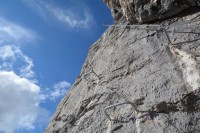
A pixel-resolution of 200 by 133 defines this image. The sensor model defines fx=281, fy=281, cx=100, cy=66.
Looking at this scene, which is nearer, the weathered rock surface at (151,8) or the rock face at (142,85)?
the rock face at (142,85)

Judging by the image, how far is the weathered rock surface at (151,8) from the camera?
8.24 meters

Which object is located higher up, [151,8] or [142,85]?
[151,8]

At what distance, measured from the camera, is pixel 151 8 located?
28.9ft

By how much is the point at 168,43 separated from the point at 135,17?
94.2 inches

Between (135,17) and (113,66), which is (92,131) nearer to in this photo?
(113,66)

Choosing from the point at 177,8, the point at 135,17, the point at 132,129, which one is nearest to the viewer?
the point at 132,129

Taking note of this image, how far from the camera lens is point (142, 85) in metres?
6.64

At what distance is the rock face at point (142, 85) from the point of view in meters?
5.63

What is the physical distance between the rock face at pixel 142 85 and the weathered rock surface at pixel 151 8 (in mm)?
178

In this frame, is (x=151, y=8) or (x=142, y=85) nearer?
(x=142, y=85)

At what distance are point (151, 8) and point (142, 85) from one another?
3.20 m

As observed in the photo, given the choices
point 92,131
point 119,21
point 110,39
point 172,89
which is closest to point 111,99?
point 92,131

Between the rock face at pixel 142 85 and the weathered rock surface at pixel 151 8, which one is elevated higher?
the weathered rock surface at pixel 151 8

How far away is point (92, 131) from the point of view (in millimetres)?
6453
